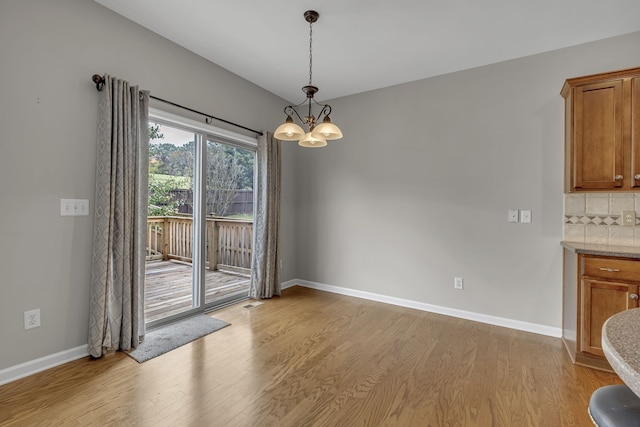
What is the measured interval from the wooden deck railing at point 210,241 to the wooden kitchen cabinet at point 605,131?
3.63m

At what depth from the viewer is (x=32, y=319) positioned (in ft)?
7.09

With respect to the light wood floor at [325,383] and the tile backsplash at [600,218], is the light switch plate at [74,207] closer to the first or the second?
the light wood floor at [325,383]

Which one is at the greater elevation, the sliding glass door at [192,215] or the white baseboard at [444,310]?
the sliding glass door at [192,215]

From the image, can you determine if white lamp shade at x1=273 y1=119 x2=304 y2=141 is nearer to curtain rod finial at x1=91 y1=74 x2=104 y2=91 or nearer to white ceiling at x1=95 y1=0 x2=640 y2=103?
white ceiling at x1=95 y1=0 x2=640 y2=103

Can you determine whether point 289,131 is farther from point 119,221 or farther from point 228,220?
point 228,220

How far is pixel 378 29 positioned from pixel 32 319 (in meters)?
3.61

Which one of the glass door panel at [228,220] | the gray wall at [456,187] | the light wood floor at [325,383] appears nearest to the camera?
the light wood floor at [325,383]

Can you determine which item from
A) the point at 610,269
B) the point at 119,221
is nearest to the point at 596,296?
the point at 610,269

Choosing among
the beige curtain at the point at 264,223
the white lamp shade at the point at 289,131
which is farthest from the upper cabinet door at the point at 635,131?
the beige curtain at the point at 264,223

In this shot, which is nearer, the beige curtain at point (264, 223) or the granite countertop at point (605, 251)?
the granite countertop at point (605, 251)

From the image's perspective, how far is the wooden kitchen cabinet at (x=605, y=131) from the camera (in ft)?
→ 7.89

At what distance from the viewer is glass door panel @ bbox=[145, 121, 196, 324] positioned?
9.98ft

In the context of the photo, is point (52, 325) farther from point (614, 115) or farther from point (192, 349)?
point (614, 115)

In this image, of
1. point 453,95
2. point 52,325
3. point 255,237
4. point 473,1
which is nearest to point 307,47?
point 473,1
